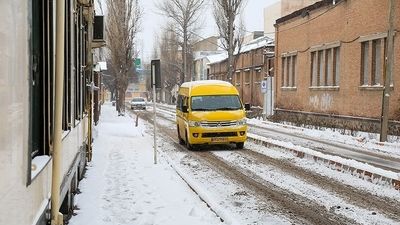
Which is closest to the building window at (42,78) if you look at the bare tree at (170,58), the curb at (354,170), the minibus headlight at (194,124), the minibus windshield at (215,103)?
the curb at (354,170)

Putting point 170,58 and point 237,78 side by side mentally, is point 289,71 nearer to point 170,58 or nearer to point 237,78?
point 237,78

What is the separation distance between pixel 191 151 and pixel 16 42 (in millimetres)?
14973

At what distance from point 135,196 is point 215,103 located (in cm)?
925

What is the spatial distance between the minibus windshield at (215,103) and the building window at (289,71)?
19766mm

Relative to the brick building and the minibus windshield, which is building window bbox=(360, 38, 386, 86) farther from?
the minibus windshield

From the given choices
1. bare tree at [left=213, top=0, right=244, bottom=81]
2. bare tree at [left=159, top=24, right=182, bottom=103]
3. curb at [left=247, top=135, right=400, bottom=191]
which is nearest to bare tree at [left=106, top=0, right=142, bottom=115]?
bare tree at [left=213, top=0, right=244, bottom=81]

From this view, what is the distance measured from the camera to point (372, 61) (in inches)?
1013

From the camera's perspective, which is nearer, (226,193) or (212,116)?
(226,193)

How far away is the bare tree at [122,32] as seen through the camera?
39031mm

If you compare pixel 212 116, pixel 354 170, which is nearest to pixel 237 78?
pixel 212 116

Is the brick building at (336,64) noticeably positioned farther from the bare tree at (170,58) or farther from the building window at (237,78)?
the bare tree at (170,58)

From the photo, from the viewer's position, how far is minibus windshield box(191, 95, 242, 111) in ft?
59.2

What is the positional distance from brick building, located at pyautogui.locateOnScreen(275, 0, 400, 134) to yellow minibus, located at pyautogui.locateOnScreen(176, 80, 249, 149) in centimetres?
841

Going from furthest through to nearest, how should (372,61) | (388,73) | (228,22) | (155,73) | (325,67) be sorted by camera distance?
(228,22) < (325,67) < (372,61) < (388,73) < (155,73)
